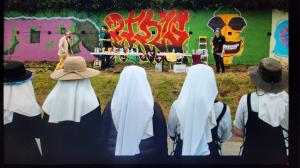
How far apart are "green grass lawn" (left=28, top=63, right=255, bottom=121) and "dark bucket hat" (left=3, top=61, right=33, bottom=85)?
0.48 feet

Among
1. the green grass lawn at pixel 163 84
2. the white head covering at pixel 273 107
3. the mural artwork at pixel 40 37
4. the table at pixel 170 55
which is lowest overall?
the white head covering at pixel 273 107

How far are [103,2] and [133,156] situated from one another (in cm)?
177

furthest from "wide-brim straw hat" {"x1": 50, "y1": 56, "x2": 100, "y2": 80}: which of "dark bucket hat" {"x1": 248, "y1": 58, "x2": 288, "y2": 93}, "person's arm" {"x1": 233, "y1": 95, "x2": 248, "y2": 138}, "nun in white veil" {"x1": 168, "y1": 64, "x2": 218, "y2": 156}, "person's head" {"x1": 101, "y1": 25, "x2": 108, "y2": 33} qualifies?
"dark bucket hat" {"x1": 248, "y1": 58, "x2": 288, "y2": 93}

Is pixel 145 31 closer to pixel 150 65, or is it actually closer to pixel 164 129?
pixel 150 65

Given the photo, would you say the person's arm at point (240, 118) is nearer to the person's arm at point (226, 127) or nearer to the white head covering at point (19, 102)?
the person's arm at point (226, 127)

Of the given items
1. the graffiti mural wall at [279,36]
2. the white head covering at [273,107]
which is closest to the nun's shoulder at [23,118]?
the white head covering at [273,107]

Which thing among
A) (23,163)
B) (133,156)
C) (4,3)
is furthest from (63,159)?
(4,3)

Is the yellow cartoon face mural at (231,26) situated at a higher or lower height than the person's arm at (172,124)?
higher

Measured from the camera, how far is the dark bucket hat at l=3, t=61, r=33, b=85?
4.27 meters

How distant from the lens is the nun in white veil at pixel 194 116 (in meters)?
4.00

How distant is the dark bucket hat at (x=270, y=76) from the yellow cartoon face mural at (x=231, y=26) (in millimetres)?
416

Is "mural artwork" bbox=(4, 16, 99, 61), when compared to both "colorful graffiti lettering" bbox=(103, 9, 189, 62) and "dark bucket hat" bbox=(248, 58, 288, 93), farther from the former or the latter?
"dark bucket hat" bbox=(248, 58, 288, 93)

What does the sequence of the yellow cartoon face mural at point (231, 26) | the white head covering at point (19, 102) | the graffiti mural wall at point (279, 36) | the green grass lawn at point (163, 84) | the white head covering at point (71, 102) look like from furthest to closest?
the yellow cartoon face mural at point (231, 26), the graffiti mural wall at point (279, 36), the green grass lawn at point (163, 84), the white head covering at point (19, 102), the white head covering at point (71, 102)

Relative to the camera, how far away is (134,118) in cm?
404
